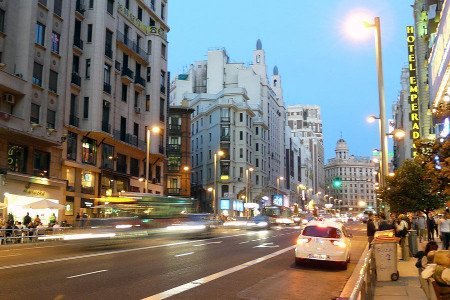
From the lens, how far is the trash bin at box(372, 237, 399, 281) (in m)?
14.6

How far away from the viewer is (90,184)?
45.9 m

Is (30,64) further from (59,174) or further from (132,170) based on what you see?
(132,170)

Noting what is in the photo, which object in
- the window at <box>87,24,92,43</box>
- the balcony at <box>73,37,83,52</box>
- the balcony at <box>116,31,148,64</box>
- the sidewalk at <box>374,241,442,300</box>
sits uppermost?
the balcony at <box>116,31,148,64</box>

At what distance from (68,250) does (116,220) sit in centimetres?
274

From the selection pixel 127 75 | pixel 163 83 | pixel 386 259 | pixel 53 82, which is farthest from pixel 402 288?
pixel 163 83

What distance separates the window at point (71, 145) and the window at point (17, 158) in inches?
241

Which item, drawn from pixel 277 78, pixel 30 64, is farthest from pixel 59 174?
pixel 277 78

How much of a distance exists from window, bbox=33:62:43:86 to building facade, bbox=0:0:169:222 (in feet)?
0.24

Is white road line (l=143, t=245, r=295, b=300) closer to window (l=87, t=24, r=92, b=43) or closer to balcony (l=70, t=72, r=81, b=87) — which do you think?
balcony (l=70, t=72, r=81, b=87)

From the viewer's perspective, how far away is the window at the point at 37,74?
124 ft

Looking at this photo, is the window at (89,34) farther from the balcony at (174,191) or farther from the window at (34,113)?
the balcony at (174,191)

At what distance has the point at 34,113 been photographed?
37.6 meters

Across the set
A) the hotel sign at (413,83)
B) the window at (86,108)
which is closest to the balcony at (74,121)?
the window at (86,108)

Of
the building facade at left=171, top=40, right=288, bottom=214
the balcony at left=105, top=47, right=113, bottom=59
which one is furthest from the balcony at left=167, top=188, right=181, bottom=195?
the balcony at left=105, top=47, right=113, bottom=59
